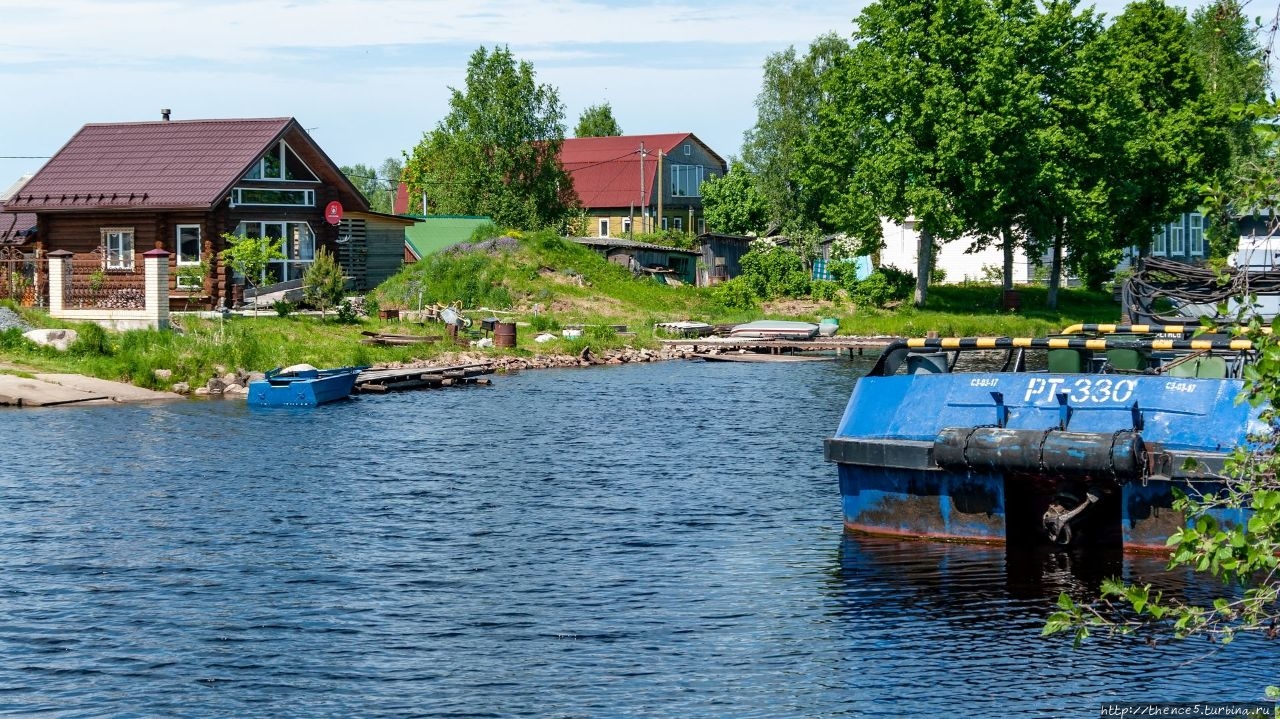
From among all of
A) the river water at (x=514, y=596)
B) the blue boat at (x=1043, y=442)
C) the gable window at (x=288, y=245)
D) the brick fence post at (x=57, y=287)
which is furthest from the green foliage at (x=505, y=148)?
the blue boat at (x=1043, y=442)

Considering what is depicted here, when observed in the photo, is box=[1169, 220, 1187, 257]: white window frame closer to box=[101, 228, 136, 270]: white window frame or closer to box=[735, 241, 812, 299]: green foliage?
box=[735, 241, 812, 299]: green foliage

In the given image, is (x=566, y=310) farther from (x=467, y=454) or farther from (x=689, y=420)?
Result: (x=467, y=454)

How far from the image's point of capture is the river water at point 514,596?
42.5ft

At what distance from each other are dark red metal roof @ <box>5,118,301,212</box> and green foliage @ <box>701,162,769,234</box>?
43.4 metres

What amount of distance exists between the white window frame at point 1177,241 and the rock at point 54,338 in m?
66.1

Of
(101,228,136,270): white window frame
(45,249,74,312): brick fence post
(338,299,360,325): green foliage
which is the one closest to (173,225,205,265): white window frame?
(101,228,136,270): white window frame

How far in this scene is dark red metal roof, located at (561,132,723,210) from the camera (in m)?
100

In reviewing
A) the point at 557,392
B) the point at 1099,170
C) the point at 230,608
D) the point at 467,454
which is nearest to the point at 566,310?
the point at 557,392

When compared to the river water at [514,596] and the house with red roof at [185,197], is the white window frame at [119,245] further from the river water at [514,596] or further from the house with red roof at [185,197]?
the river water at [514,596]

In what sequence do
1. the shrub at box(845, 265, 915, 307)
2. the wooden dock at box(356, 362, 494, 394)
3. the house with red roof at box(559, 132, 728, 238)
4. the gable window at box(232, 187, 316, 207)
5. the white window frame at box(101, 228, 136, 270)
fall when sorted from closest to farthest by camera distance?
the wooden dock at box(356, 362, 494, 394), the white window frame at box(101, 228, 136, 270), the gable window at box(232, 187, 316, 207), the shrub at box(845, 265, 915, 307), the house with red roof at box(559, 132, 728, 238)

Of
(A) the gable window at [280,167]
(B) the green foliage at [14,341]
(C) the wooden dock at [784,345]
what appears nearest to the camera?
(B) the green foliage at [14,341]

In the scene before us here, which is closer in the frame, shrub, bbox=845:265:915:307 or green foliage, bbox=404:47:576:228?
shrub, bbox=845:265:915:307

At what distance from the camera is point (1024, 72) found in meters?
60.4

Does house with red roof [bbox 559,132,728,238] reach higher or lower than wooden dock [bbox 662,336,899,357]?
higher
